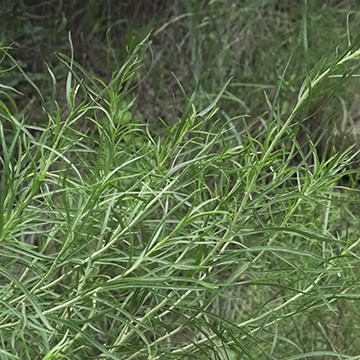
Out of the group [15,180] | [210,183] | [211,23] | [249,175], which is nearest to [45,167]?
[15,180]

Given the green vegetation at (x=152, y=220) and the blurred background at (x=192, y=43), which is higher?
the green vegetation at (x=152, y=220)

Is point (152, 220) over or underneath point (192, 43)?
over

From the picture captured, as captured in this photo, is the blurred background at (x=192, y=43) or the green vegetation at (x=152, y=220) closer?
the green vegetation at (x=152, y=220)

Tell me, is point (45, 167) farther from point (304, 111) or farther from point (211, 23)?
point (211, 23)

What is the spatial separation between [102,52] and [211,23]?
0.97 ft

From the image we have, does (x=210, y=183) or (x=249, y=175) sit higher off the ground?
(x=249, y=175)

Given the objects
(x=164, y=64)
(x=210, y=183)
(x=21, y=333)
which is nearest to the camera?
(x=21, y=333)

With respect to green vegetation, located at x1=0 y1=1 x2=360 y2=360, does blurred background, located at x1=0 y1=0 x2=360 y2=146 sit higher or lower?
lower

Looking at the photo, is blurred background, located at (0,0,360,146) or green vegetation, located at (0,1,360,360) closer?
green vegetation, located at (0,1,360,360)

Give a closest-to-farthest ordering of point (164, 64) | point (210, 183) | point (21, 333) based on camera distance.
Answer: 1. point (21, 333)
2. point (210, 183)
3. point (164, 64)

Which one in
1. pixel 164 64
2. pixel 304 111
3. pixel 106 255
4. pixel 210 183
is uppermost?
pixel 304 111

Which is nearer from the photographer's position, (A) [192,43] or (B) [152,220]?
(B) [152,220]

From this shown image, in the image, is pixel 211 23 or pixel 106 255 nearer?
pixel 106 255

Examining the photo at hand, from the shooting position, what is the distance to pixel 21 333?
1.70ft
